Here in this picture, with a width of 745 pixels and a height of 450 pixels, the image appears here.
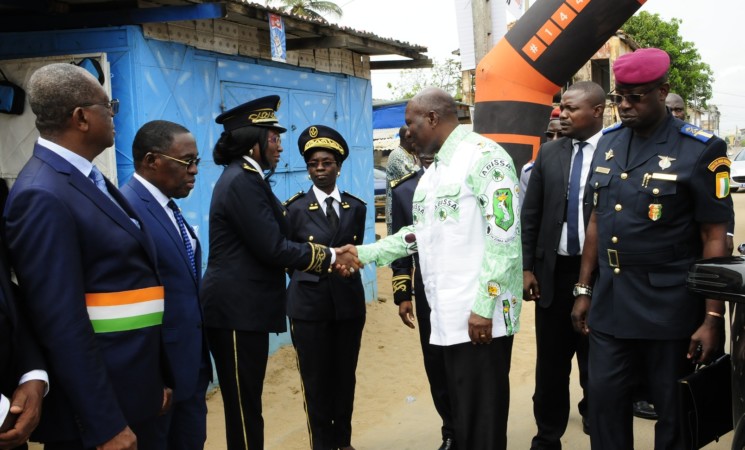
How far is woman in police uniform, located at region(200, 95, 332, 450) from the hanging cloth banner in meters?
2.83

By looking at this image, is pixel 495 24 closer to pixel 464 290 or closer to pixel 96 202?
pixel 464 290

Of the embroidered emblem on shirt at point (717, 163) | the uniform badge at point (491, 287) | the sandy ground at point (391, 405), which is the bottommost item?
the sandy ground at point (391, 405)

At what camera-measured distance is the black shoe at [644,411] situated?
508 centimetres

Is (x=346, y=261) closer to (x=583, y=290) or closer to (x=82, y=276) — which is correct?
(x=583, y=290)

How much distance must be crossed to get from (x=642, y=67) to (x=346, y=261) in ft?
6.27

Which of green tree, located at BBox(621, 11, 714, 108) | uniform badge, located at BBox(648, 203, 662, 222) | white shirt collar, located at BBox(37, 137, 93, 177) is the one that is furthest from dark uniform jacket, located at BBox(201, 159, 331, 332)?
green tree, located at BBox(621, 11, 714, 108)

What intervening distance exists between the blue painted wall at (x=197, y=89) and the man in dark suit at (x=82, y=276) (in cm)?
316

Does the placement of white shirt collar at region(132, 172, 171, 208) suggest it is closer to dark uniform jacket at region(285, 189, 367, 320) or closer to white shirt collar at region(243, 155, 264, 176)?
white shirt collar at region(243, 155, 264, 176)

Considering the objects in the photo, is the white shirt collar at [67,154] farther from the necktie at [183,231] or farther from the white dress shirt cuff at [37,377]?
the necktie at [183,231]

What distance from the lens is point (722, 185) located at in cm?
322

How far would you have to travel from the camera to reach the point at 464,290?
3.32 metres

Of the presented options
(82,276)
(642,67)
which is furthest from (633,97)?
(82,276)

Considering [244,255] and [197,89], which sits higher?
[197,89]

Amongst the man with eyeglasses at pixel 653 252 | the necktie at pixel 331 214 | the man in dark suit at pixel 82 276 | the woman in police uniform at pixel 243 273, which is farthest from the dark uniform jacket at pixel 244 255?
the man with eyeglasses at pixel 653 252
